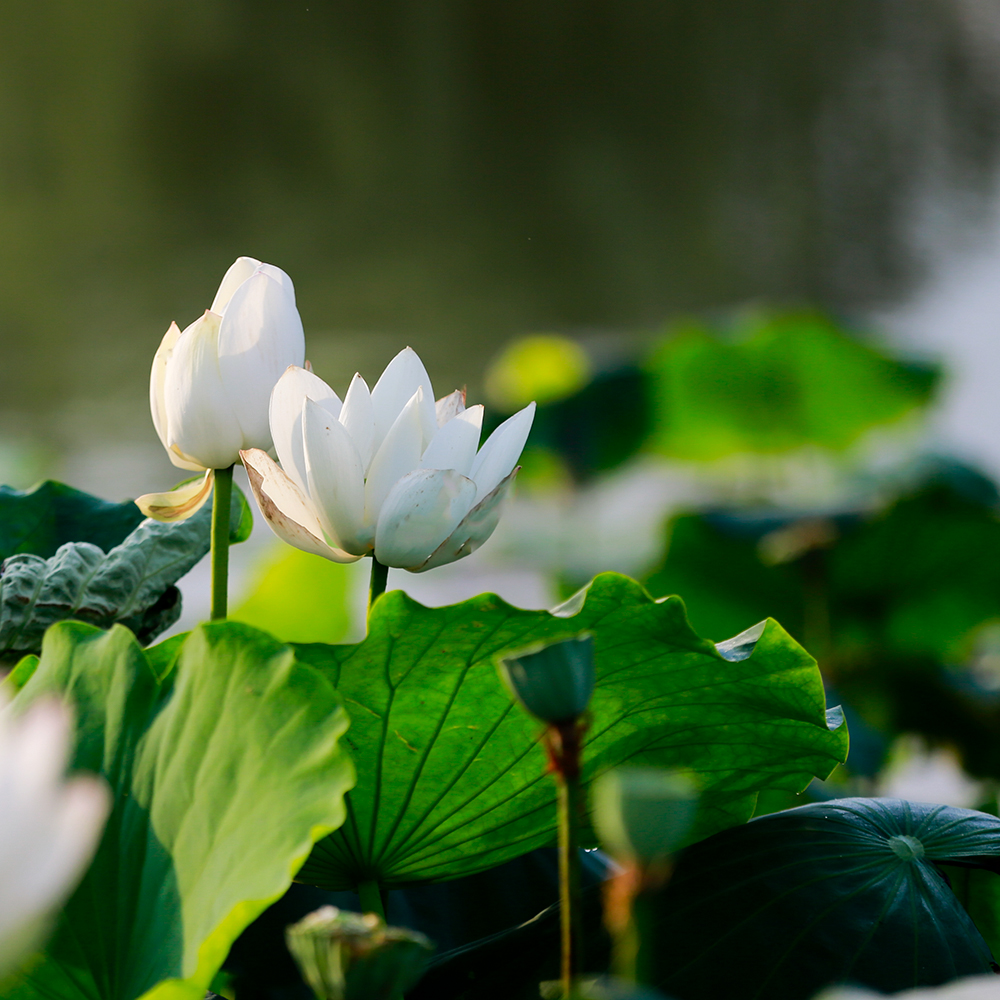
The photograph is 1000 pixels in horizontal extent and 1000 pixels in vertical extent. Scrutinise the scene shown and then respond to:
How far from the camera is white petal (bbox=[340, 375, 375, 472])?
0.80 feet

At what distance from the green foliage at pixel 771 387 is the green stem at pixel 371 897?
3.87 feet

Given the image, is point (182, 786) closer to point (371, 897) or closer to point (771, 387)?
point (371, 897)

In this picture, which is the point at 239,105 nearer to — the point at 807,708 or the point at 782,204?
the point at 782,204

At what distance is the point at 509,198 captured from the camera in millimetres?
5613

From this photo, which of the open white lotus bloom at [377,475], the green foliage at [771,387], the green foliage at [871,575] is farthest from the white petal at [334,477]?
the green foliage at [771,387]

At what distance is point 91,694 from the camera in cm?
20

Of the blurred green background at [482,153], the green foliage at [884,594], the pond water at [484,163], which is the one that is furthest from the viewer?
the blurred green background at [482,153]

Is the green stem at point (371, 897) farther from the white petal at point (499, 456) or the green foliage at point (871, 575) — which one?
the green foliage at point (871, 575)

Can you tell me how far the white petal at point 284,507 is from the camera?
9.4 inches

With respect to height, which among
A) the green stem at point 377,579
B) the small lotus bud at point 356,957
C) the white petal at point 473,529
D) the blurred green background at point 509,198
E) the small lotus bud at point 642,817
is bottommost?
the small lotus bud at point 356,957

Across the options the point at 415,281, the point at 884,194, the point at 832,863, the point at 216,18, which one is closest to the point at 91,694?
the point at 832,863

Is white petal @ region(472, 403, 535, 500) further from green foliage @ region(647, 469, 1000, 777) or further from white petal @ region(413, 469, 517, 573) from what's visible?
green foliage @ region(647, 469, 1000, 777)

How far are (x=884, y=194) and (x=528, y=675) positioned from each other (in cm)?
531

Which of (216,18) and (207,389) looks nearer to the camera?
(207,389)
